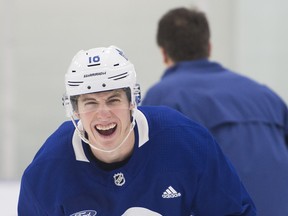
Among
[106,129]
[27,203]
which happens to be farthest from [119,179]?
[27,203]

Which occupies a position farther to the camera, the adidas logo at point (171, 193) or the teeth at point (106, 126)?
the adidas logo at point (171, 193)

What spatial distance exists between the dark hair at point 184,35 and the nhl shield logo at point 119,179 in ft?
2.95

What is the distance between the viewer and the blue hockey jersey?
5.76ft

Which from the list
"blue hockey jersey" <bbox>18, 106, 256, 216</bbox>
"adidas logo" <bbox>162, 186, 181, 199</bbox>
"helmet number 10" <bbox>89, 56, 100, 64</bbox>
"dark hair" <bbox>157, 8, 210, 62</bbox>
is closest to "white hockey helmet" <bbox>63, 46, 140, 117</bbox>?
"helmet number 10" <bbox>89, 56, 100, 64</bbox>

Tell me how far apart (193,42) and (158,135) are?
859 millimetres

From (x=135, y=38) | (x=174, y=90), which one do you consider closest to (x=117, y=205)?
(x=174, y=90)

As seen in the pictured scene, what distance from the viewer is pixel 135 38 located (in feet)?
14.6

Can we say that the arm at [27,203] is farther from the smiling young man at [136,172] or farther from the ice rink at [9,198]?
the ice rink at [9,198]

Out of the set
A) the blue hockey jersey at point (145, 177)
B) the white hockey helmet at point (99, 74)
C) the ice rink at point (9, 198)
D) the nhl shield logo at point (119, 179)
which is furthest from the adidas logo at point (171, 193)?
the ice rink at point (9, 198)

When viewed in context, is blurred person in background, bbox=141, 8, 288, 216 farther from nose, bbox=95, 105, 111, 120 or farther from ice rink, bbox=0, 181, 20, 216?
nose, bbox=95, 105, 111, 120

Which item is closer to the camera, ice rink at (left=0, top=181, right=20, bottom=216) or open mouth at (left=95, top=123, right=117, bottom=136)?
open mouth at (left=95, top=123, right=117, bottom=136)

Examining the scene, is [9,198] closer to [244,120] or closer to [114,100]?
[244,120]

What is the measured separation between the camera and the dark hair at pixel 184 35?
8.42 ft

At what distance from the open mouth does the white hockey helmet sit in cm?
8
